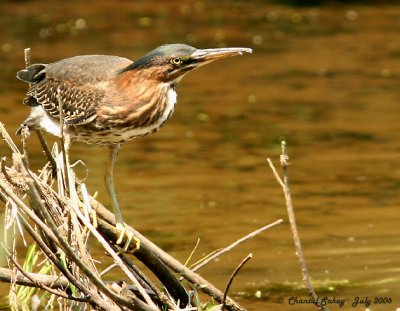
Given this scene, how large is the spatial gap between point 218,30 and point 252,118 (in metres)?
5.14

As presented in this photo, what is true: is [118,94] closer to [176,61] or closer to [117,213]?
[176,61]

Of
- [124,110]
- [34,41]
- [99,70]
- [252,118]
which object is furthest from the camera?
[34,41]

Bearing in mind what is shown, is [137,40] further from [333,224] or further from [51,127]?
[51,127]

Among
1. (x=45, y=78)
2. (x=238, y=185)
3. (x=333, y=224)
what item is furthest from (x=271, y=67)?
(x=45, y=78)

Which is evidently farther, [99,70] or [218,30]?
[218,30]

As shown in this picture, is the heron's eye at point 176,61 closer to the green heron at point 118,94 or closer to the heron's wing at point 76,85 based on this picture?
the green heron at point 118,94

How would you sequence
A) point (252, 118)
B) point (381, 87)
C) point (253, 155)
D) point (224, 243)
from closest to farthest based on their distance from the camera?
point (224, 243)
point (253, 155)
point (252, 118)
point (381, 87)

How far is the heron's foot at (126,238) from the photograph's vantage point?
5289 millimetres

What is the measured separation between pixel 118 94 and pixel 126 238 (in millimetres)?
802

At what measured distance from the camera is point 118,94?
571 cm

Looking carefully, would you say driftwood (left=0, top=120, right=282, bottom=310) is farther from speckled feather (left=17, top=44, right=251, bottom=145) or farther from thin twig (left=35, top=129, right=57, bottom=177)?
speckled feather (left=17, top=44, right=251, bottom=145)

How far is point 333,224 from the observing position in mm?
8641

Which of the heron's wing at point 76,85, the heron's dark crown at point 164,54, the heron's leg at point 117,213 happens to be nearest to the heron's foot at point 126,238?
the heron's leg at point 117,213

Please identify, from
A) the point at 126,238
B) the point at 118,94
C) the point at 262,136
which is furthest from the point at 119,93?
the point at 262,136
